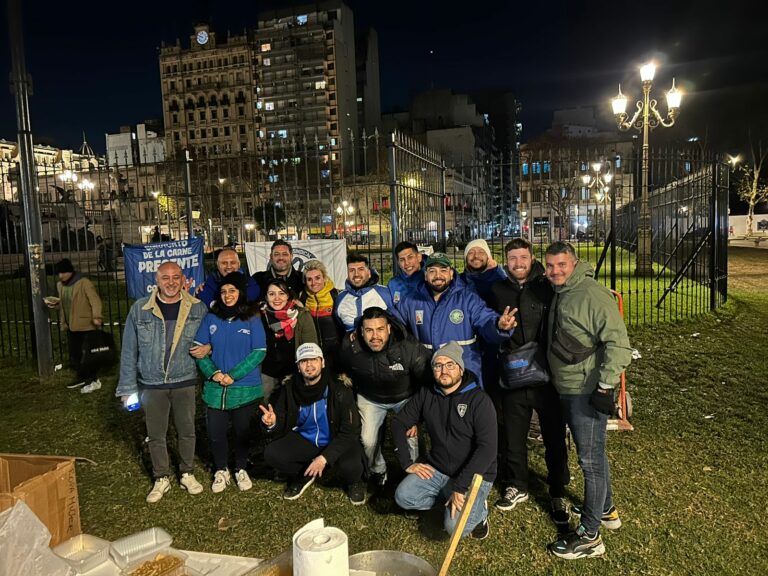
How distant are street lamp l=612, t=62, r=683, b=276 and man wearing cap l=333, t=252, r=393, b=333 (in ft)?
38.6

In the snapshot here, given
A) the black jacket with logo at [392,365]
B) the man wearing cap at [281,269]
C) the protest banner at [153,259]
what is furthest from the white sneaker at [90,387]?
the black jacket with logo at [392,365]

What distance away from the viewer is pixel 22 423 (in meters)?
6.74

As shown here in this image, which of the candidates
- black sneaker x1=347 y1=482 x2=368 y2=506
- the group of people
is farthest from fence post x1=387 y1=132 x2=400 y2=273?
black sneaker x1=347 y1=482 x2=368 y2=506

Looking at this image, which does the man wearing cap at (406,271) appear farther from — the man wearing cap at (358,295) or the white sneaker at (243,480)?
the white sneaker at (243,480)

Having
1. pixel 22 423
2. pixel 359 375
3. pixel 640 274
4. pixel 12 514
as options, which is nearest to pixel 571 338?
pixel 359 375

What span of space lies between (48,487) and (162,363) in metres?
1.33

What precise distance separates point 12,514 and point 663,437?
17.9 feet

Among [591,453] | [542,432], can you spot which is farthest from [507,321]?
[591,453]

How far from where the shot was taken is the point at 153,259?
Answer: 816cm

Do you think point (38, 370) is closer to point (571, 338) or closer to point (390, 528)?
point (390, 528)

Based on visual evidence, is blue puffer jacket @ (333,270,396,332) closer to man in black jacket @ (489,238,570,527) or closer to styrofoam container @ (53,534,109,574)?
man in black jacket @ (489,238,570,527)

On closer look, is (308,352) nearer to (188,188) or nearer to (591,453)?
(591,453)

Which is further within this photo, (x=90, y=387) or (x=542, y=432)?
(x=90, y=387)

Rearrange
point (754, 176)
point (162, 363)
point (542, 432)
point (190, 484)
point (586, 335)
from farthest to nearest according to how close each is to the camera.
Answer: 1. point (754, 176)
2. point (190, 484)
3. point (162, 363)
4. point (542, 432)
5. point (586, 335)
